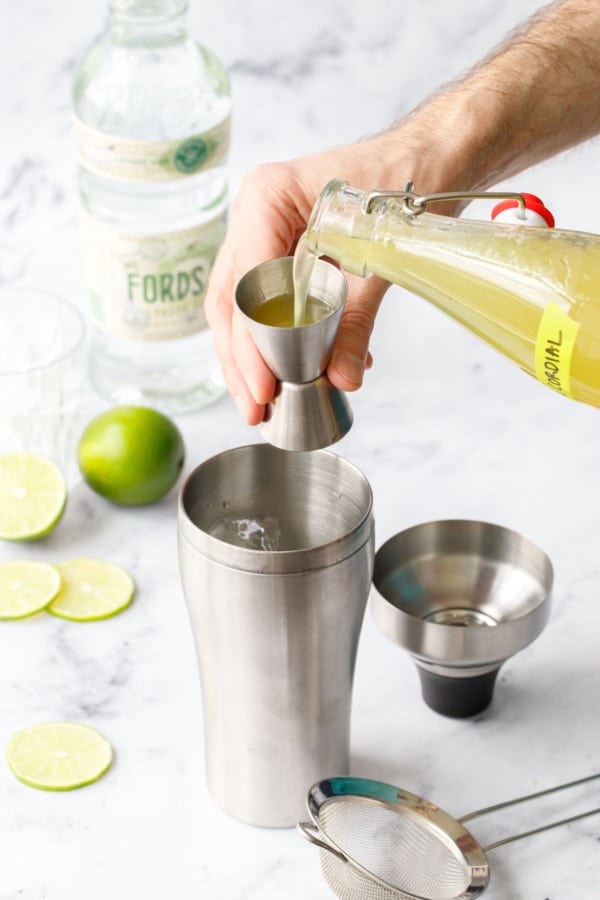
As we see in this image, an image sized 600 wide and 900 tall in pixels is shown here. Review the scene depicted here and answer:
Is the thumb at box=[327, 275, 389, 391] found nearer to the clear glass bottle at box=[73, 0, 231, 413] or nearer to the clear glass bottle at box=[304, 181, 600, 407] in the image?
the clear glass bottle at box=[304, 181, 600, 407]

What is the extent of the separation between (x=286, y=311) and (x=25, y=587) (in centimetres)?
55

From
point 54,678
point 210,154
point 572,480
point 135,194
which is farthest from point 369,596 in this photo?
point 135,194

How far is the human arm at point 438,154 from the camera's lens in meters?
1.32

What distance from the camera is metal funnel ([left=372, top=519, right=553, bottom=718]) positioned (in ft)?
4.72

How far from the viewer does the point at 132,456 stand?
171 cm

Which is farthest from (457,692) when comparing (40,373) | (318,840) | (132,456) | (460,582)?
(40,373)

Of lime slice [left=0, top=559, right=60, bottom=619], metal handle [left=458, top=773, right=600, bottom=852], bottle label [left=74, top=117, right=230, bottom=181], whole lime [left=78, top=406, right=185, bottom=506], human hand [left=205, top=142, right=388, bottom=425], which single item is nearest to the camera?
metal handle [left=458, top=773, right=600, bottom=852]

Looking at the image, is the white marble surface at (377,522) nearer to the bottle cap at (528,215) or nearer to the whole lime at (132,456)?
the whole lime at (132,456)

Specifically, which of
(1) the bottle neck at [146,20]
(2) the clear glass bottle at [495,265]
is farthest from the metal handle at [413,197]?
(1) the bottle neck at [146,20]

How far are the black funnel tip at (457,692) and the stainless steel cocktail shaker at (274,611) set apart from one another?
0.12m

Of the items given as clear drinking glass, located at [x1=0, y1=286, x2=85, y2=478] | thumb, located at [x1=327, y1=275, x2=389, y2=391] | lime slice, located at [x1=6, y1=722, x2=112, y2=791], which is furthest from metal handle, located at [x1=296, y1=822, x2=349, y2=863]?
clear drinking glass, located at [x1=0, y1=286, x2=85, y2=478]

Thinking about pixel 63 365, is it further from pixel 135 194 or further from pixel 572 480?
pixel 572 480

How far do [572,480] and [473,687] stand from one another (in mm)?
435

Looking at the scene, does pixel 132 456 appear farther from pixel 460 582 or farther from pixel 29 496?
pixel 460 582
